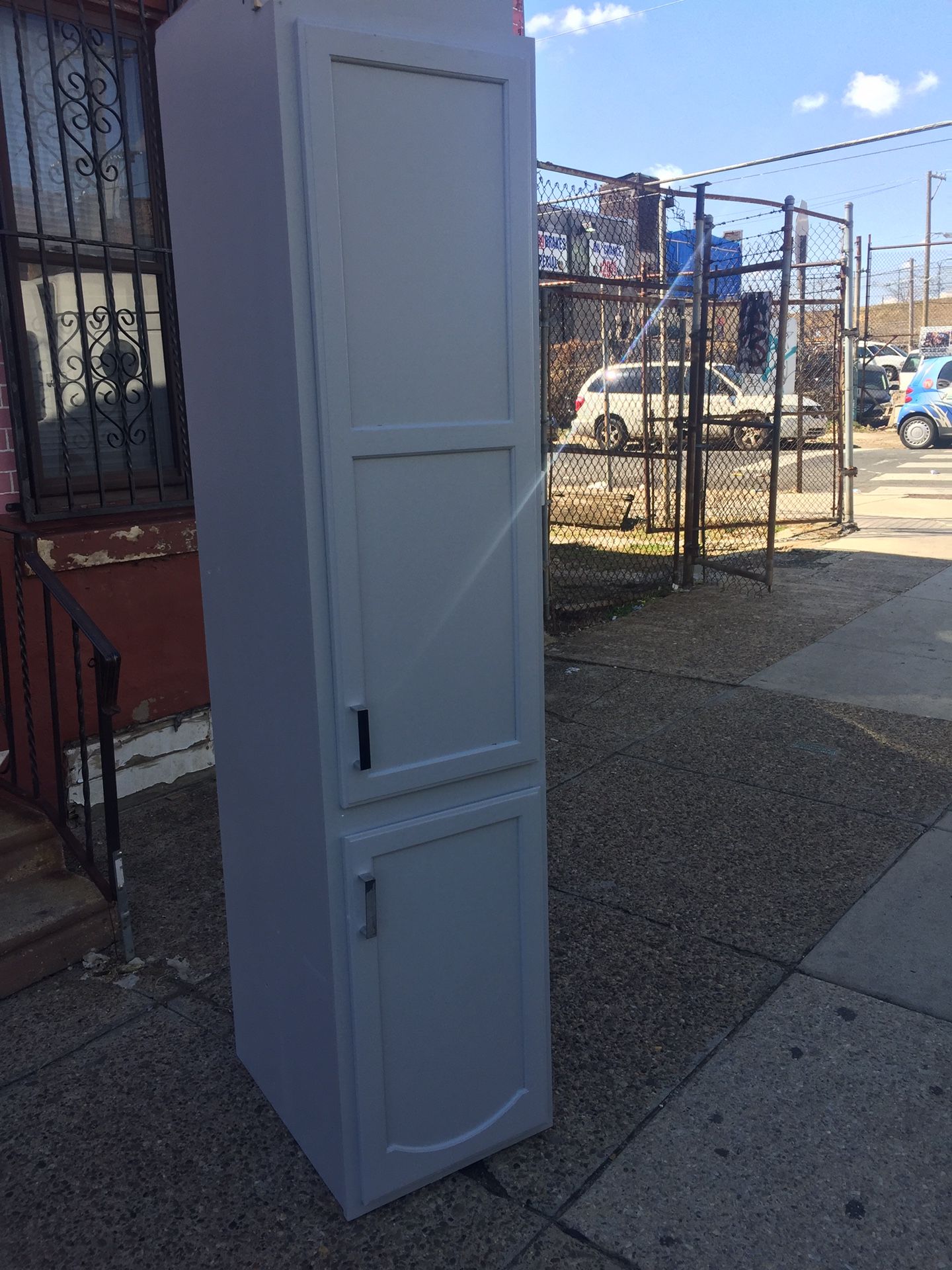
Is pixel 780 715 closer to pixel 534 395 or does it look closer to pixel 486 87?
pixel 534 395

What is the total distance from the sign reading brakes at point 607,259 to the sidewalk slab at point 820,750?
4347 mm

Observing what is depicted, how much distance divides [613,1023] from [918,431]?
20.9 metres

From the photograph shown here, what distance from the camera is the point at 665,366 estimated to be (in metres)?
9.71

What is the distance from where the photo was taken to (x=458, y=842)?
2.30 meters

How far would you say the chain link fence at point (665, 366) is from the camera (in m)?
7.80

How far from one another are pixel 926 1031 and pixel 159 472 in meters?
3.74

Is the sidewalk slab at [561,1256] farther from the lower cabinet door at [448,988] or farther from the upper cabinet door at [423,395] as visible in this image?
the upper cabinet door at [423,395]

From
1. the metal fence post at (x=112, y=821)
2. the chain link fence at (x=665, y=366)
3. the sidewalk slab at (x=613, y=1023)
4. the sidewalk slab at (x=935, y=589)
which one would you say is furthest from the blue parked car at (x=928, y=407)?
the metal fence post at (x=112, y=821)

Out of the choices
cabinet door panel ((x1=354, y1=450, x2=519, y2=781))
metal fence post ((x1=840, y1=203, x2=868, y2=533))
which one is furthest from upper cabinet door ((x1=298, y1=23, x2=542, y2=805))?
metal fence post ((x1=840, y1=203, x2=868, y2=533))

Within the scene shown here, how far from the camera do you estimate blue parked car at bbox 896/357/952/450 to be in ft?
68.4

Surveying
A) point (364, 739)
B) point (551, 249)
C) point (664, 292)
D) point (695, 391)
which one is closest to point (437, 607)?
point (364, 739)

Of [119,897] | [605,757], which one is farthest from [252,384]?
[605,757]

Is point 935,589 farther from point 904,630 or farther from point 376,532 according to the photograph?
point 376,532

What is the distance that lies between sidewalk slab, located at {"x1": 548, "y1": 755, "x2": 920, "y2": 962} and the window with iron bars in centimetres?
244
